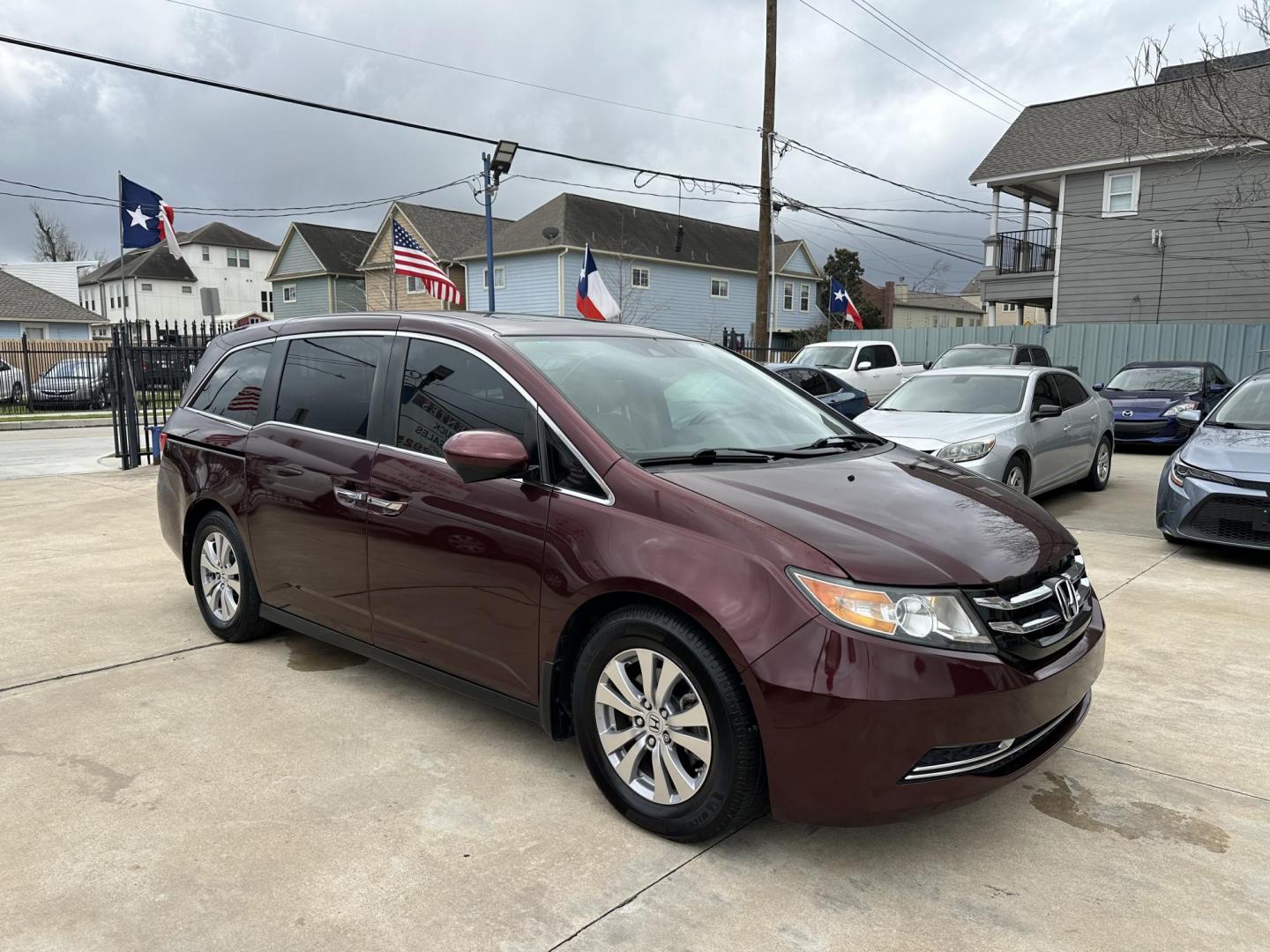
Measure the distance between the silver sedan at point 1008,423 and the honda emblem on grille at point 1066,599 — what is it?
4938 mm

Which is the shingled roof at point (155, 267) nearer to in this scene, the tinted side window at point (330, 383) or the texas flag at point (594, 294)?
the texas flag at point (594, 294)

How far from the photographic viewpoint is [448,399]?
374 centimetres

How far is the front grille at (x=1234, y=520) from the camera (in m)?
6.47

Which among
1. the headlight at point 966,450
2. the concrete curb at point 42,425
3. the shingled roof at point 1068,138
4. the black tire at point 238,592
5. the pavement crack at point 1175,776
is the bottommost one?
the concrete curb at point 42,425

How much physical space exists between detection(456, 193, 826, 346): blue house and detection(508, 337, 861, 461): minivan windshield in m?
29.4

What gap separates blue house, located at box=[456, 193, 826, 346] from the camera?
34.3 meters

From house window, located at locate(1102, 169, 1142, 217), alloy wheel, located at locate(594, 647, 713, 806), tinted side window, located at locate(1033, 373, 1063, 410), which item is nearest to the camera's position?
alloy wheel, located at locate(594, 647, 713, 806)

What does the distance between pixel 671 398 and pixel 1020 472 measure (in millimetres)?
5806

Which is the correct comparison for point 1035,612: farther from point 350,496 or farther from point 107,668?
point 107,668

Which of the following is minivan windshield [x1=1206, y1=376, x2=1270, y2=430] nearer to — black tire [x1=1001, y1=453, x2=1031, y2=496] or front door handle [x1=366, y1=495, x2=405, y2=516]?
black tire [x1=1001, y1=453, x2=1031, y2=496]

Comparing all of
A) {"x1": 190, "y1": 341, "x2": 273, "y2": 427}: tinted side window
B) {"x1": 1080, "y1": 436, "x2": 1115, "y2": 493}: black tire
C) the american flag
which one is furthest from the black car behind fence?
{"x1": 1080, "y1": 436, "x2": 1115, "y2": 493}: black tire

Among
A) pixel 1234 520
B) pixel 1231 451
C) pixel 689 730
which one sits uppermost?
pixel 1231 451

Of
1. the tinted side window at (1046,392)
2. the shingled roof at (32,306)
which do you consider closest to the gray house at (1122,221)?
the tinted side window at (1046,392)

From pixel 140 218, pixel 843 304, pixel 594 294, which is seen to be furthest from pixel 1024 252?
pixel 140 218
